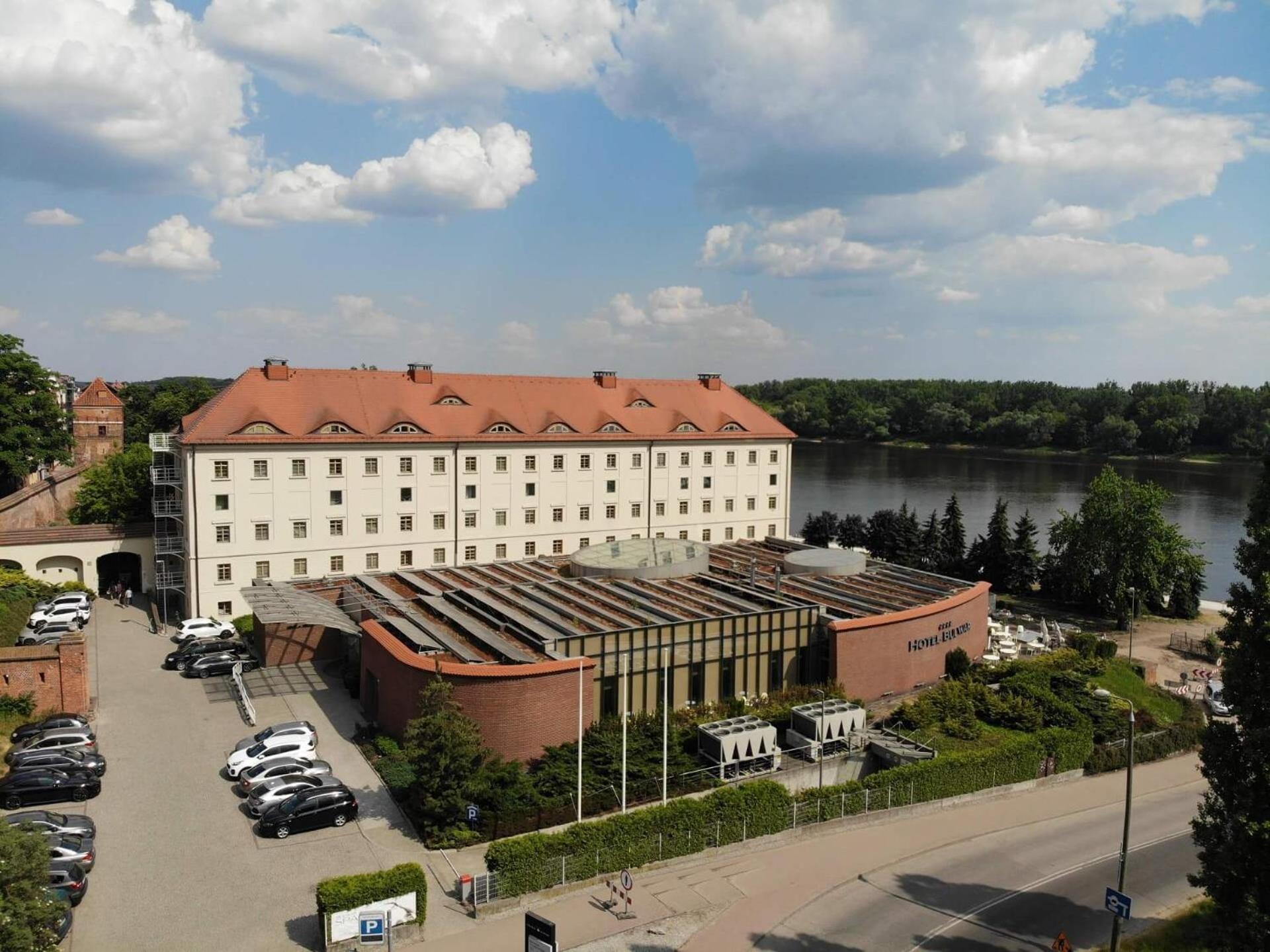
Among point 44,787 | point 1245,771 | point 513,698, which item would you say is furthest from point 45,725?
point 1245,771

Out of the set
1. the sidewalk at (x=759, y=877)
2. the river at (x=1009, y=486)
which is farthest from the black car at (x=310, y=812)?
the river at (x=1009, y=486)

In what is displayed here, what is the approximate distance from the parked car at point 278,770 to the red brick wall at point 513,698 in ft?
8.78

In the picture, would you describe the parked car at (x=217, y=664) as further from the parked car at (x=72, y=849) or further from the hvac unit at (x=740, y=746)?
the hvac unit at (x=740, y=746)

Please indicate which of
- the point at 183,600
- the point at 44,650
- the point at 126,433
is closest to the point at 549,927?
the point at 44,650

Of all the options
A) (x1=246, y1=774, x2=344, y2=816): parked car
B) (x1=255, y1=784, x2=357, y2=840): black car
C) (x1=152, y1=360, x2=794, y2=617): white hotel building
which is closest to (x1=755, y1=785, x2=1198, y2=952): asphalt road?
(x1=255, y1=784, x2=357, y2=840): black car

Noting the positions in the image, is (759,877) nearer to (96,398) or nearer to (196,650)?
(196,650)

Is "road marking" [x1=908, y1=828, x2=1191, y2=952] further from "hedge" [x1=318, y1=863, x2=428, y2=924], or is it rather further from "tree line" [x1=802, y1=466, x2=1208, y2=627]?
"tree line" [x1=802, y1=466, x2=1208, y2=627]

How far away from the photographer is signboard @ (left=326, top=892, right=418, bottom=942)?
17.5m

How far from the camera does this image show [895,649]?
3228 cm

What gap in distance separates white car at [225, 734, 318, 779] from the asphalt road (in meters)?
14.4

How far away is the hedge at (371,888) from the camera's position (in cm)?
1756

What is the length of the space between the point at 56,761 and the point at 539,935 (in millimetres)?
16220

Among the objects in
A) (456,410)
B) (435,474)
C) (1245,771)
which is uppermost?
(456,410)

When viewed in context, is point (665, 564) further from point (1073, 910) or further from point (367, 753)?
point (1073, 910)
